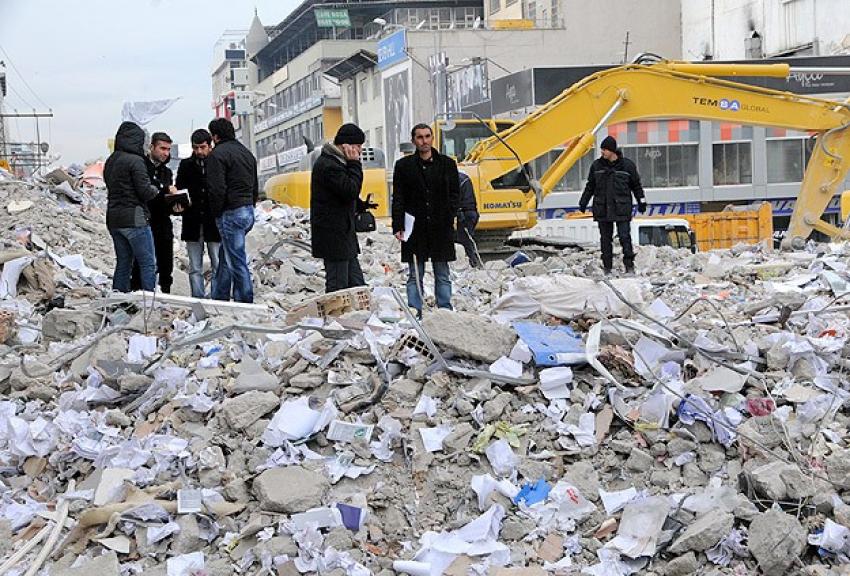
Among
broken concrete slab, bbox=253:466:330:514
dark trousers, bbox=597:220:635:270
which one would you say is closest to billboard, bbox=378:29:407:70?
dark trousers, bbox=597:220:635:270

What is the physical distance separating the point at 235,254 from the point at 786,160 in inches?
1073

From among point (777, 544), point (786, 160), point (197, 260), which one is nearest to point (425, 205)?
point (197, 260)

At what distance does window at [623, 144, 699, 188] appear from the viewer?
1280 inches

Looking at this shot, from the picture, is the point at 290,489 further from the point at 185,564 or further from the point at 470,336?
the point at 470,336

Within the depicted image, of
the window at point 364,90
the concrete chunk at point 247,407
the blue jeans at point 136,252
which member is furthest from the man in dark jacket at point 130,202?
the window at point 364,90

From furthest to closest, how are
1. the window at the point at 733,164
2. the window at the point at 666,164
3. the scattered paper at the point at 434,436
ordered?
1. the window at the point at 733,164
2. the window at the point at 666,164
3. the scattered paper at the point at 434,436

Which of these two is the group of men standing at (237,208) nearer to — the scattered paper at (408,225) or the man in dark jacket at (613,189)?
the scattered paper at (408,225)

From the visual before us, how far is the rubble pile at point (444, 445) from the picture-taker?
513cm

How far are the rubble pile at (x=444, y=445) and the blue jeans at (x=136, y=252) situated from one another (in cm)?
176

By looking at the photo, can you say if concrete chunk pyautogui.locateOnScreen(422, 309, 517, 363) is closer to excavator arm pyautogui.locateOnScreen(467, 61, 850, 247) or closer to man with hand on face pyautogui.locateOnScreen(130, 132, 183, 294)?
man with hand on face pyautogui.locateOnScreen(130, 132, 183, 294)

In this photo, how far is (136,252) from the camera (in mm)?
9656

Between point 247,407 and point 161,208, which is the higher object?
point 161,208

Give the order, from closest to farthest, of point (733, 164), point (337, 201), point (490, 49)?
point (337, 201) < point (733, 164) < point (490, 49)

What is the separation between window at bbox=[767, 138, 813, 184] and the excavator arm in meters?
18.2
